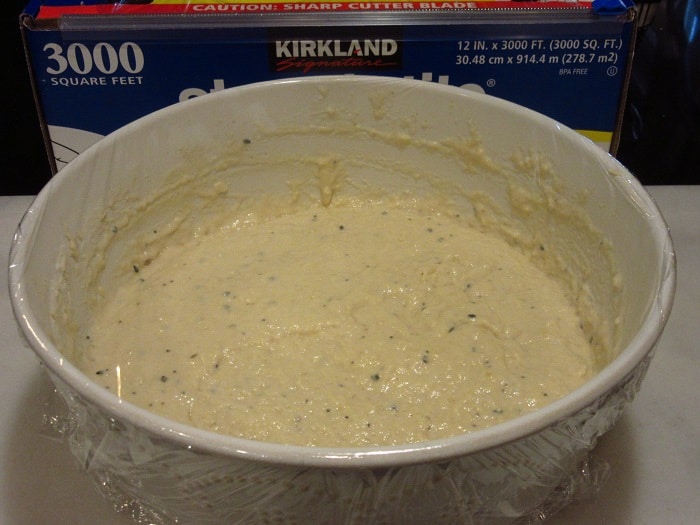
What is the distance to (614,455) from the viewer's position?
2.96ft

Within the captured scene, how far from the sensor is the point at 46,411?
0.94 meters

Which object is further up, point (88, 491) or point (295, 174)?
point (295, 174)

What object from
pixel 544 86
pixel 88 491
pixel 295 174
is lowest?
pixel 88 491

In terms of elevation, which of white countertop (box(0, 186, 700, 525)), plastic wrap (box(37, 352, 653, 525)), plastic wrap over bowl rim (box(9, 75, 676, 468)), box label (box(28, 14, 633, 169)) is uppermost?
box label (box(28, 14, 633, 169))

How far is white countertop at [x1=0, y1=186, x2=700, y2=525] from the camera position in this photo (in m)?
0.84

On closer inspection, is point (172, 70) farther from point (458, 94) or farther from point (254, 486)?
point (254, 486)

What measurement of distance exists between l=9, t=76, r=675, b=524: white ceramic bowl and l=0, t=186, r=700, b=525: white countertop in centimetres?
5

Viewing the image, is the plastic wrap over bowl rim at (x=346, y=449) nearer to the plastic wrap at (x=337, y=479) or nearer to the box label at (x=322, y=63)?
the plastic wrap at (x=337, y=479)

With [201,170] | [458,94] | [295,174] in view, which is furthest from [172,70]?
[458,94]

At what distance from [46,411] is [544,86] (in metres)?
0.90
